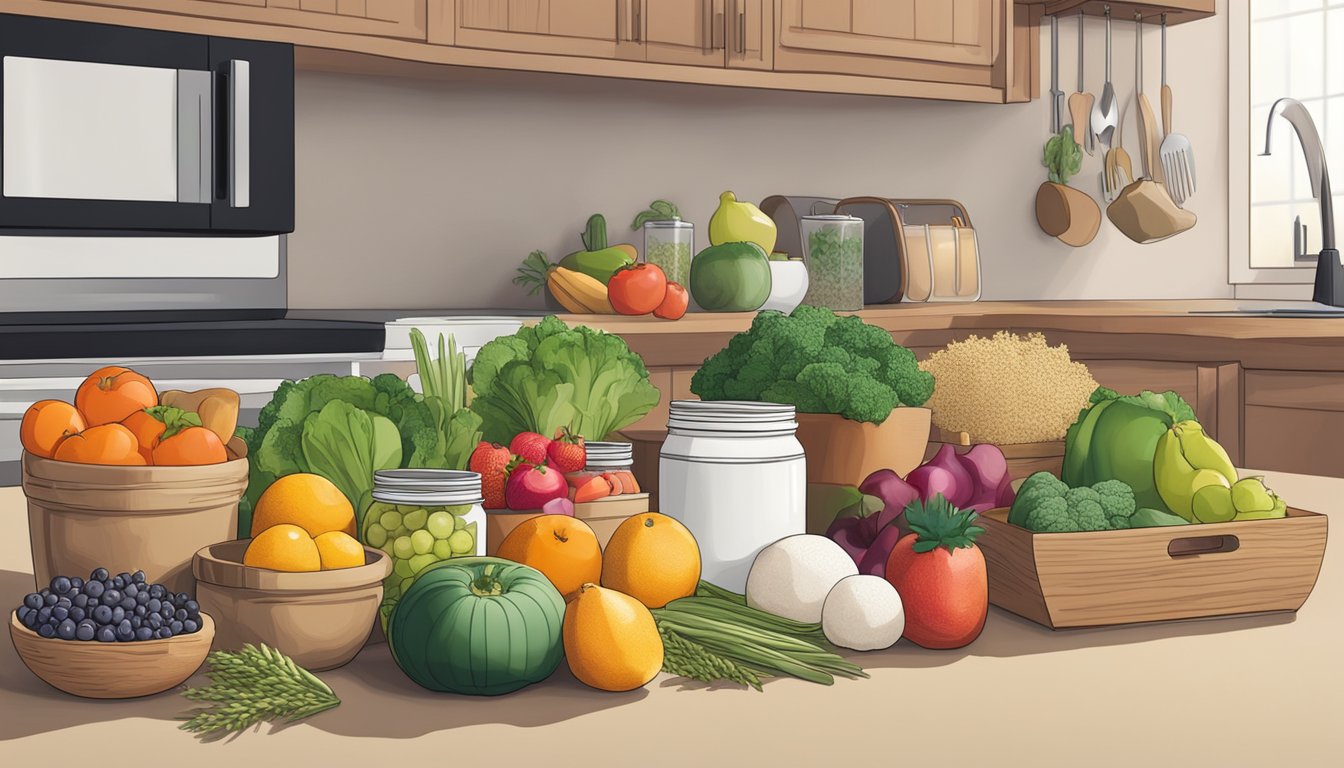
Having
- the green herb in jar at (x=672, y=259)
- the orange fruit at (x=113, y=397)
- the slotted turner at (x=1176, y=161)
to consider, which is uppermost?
the slotted turner at (x=1176, y=161)

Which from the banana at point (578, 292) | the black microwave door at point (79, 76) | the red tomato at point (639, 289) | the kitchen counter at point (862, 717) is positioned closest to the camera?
the kitchen counter at point (862, 717)

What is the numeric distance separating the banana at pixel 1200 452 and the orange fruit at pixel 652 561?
14.7 inches

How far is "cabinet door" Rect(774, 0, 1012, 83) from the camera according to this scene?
3.32m

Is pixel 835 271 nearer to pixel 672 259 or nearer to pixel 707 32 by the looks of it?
pixel 672 259

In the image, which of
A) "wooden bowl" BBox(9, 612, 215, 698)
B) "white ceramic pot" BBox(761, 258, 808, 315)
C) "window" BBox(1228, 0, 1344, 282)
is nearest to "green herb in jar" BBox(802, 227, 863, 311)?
"white ceramic pot" BBox(761, 258, 808, 315)

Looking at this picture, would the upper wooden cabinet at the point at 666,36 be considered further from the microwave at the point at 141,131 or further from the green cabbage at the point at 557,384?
the green cabbage at the point at 557,384

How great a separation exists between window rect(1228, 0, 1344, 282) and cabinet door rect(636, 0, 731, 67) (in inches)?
83.7

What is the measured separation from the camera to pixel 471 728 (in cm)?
65

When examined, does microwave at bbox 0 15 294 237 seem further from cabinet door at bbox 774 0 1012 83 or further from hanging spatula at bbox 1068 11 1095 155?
hanging spatula at bbox 1068 11 1095 155

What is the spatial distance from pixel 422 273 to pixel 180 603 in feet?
9.02

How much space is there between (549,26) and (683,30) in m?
0.35

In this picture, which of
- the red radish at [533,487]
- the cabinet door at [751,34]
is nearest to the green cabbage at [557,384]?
the red radish at [533,487]

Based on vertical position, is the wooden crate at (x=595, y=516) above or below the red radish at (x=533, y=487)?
below

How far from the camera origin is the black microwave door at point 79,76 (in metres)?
2.44
